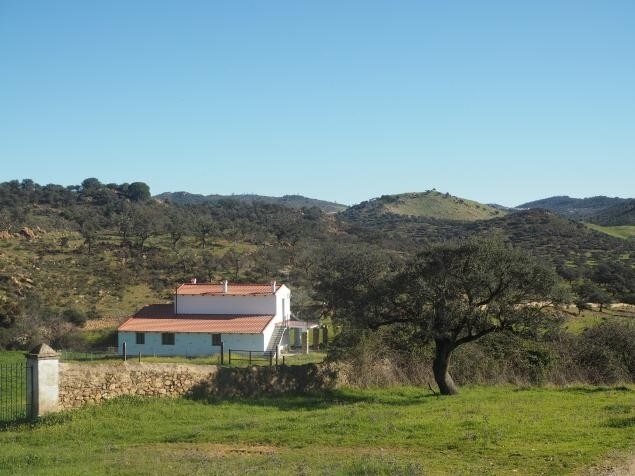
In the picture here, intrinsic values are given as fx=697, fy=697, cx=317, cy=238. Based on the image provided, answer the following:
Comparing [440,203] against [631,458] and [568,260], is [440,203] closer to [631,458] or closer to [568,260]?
[568,260]

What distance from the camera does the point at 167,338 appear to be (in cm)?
4100

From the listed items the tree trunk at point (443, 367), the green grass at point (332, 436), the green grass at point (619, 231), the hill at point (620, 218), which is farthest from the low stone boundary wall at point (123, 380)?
the hill at point (620, 218)

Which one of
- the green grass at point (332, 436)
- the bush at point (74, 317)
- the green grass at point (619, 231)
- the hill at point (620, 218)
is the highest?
the hill at point (620, 218)

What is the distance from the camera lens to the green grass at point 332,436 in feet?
42.6

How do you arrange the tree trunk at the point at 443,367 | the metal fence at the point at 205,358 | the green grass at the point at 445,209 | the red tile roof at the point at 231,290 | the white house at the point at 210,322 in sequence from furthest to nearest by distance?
1. the green grass at the point at 445,209
2. the red tile roof at the point at 231,290
3. the white house at the point at 210,322
4. the metal fence at the point at 205,358
5. the tree trunk at the point at 443,367

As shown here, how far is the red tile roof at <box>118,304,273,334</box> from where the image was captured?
1604 inches

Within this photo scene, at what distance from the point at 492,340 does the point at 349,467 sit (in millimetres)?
15595

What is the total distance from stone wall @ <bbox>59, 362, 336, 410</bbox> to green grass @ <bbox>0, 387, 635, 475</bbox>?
21.9 inches

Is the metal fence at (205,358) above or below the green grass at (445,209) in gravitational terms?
below

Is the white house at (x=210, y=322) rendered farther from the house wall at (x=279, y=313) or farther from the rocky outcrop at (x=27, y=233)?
the rocky outcrop at (x=27, y=233)

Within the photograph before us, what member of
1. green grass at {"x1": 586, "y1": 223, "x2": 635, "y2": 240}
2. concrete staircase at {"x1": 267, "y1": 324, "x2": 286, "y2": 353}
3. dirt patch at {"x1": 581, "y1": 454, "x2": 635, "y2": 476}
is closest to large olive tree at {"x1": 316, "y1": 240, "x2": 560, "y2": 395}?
dirt patch at {"x1": 581, "y1": 454, "x2": 635, "y2": 476}

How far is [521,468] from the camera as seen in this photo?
1263 centimetres

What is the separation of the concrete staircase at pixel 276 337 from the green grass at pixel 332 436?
18.7 meters

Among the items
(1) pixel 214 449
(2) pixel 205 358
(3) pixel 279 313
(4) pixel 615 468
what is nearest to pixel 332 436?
(1) pixel 214 449
